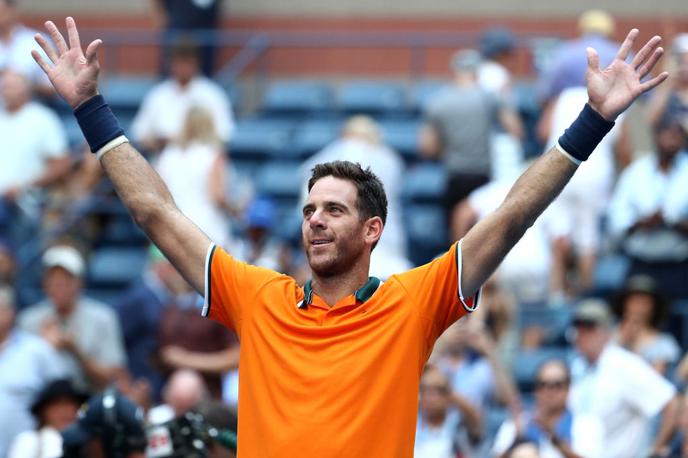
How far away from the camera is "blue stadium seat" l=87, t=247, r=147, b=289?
12469 mm

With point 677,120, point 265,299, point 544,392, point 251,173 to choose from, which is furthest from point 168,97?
point 265,299

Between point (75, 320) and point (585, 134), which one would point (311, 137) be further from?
point (585, 134)

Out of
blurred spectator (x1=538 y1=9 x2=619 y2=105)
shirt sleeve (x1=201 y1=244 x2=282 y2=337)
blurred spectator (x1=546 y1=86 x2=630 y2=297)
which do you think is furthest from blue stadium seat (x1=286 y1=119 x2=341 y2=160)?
shirt sleeve (x1=201 y1=244 x2=282 y2=337)

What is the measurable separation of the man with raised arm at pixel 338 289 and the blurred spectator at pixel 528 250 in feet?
18.0

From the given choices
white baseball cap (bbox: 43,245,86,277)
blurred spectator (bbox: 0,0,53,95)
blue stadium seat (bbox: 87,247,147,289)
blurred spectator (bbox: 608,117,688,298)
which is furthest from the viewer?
blurred spectator (bbox: 0,0,53,95)

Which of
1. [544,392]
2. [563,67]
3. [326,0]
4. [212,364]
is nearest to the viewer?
[544,392]

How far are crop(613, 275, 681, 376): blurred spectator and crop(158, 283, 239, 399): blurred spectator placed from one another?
7.97ft

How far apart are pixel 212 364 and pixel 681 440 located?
2.81 metres

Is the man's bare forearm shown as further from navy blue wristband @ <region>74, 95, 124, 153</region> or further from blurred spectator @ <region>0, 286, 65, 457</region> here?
blurred spectator @ <region>0, 286, 65, 457</region>

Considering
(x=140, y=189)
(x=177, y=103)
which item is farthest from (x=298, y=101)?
(x=140, y=189)

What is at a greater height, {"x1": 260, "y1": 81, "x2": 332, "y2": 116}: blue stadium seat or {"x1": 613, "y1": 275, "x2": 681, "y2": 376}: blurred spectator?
{"x1": 260, "y1": 81, "x2": 332, "y2": 116}: blue stadium seat

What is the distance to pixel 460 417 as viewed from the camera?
852 centimetres

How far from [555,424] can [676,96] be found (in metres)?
3.57

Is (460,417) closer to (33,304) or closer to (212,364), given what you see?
(212,364)
